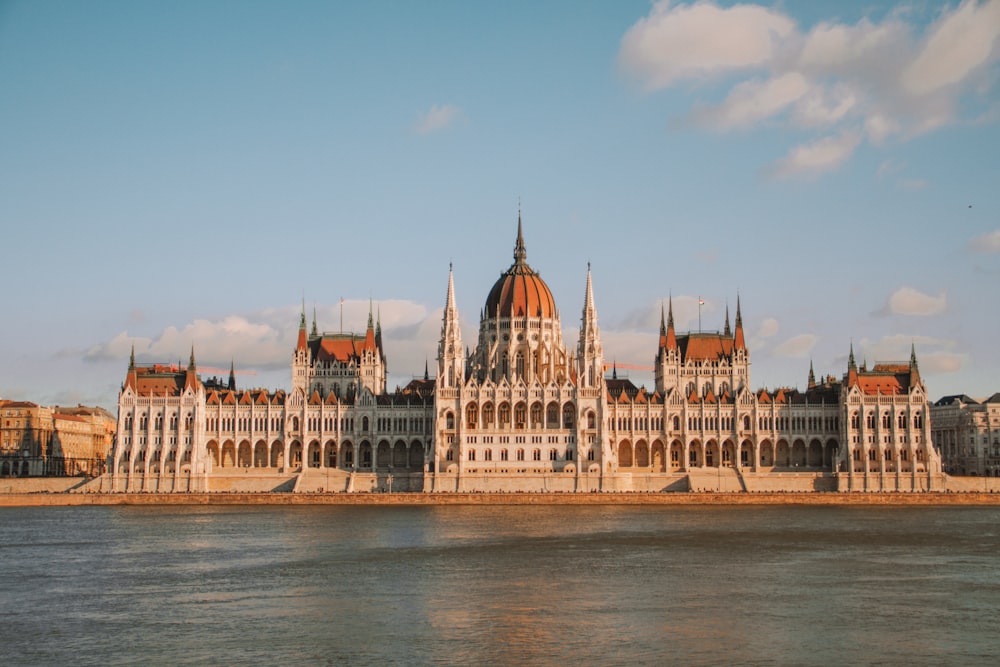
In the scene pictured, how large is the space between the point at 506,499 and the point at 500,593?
205 feet

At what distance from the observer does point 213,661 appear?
1554 inches

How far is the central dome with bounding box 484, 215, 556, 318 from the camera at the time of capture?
440 feet

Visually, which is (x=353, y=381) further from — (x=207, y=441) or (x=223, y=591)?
(x=223, y=591)

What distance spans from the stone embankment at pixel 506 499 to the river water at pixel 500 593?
24004 mm

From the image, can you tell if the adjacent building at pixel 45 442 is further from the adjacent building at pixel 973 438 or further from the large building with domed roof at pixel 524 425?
the adjacent building at pixel 973 438

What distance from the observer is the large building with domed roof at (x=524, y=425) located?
122m

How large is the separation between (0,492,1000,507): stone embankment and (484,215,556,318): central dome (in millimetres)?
25161

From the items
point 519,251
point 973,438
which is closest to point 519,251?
point 519,251

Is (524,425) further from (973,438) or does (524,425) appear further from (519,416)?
(973,438)

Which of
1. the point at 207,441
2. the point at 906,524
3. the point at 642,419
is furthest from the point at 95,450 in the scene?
the point at 906,524

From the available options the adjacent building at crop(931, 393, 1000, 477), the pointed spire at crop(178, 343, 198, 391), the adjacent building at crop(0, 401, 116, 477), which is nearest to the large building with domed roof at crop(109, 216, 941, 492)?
the pointed spire at crop(178, 343, 198, 391)

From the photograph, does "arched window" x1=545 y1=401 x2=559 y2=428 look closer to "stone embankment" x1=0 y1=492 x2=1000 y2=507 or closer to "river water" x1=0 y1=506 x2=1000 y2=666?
"stone embankment" x1=0 y1=492 x2=1000 y2=507

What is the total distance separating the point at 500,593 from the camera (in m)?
53.5

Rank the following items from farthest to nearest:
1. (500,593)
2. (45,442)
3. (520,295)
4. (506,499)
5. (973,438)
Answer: (45,442) → (973,438) → (520,295) → (506,499) → (500,593)
